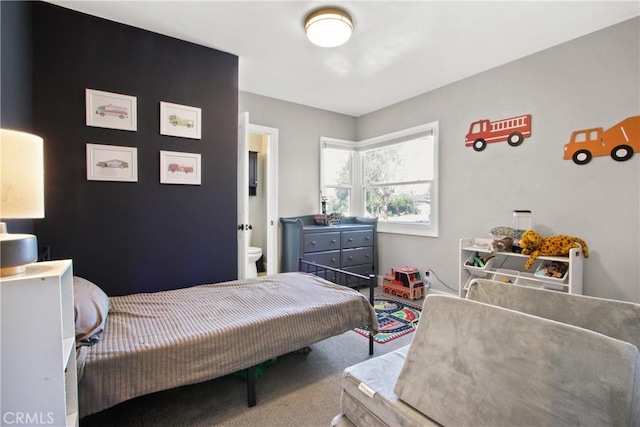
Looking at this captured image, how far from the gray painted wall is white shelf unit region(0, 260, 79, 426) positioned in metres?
3.18

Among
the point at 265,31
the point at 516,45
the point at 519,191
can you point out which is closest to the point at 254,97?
the point at 265,31

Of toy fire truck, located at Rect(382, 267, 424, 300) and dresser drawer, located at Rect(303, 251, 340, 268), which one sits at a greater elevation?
dresser drawer, located at Rect(303, 251, 340, 268)

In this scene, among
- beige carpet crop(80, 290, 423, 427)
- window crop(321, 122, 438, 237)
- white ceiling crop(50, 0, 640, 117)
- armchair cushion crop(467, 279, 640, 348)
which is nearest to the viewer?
armchair cushion crop(467, 279, 640, 348)

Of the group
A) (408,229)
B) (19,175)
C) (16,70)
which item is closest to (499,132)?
(408,229)

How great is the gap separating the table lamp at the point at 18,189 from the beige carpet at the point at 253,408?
45.7 inches

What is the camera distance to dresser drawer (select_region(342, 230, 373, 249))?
402 centimetres

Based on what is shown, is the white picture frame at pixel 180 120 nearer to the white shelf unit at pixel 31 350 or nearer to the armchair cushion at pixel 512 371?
the white shelf unit at pixel 31 350

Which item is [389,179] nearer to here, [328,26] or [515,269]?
[515,269]

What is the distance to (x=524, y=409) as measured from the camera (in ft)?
2.84

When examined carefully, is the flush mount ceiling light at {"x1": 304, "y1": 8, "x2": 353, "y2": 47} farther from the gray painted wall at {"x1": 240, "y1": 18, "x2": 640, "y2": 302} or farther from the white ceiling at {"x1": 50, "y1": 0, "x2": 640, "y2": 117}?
the gray painted wall at {"x1": 240, "y1": 18, "x2": 640, "y2": 302}

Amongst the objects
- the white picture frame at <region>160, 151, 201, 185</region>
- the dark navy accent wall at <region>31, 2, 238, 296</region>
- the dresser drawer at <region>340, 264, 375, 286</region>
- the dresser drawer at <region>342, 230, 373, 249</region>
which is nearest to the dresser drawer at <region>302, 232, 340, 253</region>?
the dresser drawer at <region>342, 230, 373, 249</region>

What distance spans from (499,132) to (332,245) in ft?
7.47

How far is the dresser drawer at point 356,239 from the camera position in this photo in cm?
402

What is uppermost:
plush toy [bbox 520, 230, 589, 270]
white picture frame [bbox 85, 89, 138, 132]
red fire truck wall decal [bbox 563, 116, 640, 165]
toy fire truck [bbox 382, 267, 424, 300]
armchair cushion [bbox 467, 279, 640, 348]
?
white picture frame [bbox 85, 89, 138, 132]
